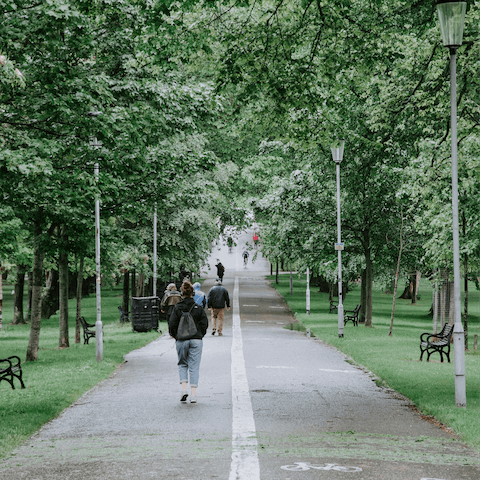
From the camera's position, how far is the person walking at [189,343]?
1112 cm

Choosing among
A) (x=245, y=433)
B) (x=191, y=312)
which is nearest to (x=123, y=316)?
(x=191, y=312)

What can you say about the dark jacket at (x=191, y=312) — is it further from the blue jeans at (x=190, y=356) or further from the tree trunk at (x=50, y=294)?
the tree trunk at (x=50, y=294)

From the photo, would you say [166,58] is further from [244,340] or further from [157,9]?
[244,340]

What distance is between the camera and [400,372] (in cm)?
1455

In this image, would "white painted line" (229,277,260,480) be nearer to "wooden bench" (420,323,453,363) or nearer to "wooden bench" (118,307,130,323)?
"wooden bench" (420,323,453,363)

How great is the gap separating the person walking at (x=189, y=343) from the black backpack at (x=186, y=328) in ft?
0.21

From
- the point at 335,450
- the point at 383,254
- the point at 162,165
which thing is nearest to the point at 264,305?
the point at 383,254

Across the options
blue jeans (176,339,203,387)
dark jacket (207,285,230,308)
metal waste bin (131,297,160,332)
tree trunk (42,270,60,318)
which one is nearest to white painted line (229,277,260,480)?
blue jeans (176,339,203,387)

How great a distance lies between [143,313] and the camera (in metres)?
28.9

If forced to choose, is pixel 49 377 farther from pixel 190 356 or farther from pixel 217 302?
pixel 217 302

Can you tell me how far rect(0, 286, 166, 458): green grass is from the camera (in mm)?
9492

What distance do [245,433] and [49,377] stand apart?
7.61 m

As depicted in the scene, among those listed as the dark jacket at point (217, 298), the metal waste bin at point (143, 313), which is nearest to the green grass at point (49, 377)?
the metal waste bin at point (143, 313)

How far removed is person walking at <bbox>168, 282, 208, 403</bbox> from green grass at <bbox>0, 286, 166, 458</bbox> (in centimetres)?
187
